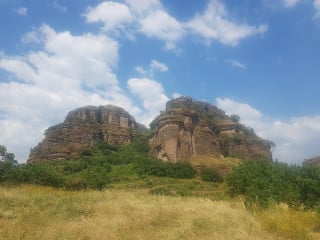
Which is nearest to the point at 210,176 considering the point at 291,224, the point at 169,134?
the point at 169,134

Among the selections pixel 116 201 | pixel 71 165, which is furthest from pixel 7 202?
pixel 71 165

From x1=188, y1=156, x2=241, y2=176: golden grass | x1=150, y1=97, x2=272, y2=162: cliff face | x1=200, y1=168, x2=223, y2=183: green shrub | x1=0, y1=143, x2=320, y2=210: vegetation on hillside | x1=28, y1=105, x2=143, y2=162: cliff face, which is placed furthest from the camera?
x1=28, y1=105, x2=143, y2=162: cliff face

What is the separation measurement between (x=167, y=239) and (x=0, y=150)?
83.2ft

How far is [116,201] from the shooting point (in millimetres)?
13930

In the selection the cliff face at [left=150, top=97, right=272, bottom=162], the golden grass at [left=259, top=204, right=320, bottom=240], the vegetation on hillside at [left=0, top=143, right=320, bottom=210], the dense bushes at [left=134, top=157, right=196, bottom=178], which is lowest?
the golden grass at [left=259, top=204, right=320, bottom=240]

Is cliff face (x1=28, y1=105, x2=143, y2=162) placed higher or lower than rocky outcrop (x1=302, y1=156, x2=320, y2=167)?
higher

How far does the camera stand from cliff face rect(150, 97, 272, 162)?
93.6 m

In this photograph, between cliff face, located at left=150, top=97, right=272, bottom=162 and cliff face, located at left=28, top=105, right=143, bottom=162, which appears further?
cliff face, located at left=28, top=105, right=143, bottom=162

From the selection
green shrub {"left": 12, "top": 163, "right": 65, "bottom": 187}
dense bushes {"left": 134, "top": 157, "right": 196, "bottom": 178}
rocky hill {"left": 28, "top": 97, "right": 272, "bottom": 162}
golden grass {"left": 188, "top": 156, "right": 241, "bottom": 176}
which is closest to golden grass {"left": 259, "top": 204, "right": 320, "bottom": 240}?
green shrub {"left": 12, "top": 163, "right": 65, "bottom": 187}

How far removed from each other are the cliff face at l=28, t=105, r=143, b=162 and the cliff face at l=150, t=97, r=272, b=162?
22.5 meters

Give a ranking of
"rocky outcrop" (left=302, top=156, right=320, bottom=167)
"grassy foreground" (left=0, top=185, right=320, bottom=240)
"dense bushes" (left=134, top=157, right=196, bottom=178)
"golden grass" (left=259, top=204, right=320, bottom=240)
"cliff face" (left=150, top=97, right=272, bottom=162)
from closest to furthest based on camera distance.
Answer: "grassy foreground" (left=0, top=185, right=320, bottom=240), "golden grass" (left=259, top=204, right=320, bottom=240), "rocky outcrop" (left=302, top=156, right=320, bottom=167), "dense bushes" (left=134, top=157, right=196, bottom=178), "cliff face" (left=150, top=97, right=272, bottom=162)

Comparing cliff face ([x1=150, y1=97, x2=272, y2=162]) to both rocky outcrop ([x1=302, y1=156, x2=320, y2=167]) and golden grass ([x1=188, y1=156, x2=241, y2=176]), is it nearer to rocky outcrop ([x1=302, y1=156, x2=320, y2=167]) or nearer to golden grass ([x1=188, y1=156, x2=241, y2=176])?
golden grass ([x1=188, y1=156, x2=241, y2=176])

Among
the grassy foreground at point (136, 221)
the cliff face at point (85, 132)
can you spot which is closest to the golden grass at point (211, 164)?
the cliff face at point (85, 132)

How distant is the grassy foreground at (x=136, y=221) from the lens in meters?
9.88
